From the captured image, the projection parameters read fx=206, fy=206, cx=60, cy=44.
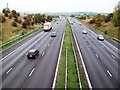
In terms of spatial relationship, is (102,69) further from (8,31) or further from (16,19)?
(16,19)

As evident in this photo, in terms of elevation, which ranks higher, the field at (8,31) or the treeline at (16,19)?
the treeline at (16,19)

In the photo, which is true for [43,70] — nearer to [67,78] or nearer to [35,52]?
[67,78]

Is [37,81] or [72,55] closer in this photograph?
[37,81]

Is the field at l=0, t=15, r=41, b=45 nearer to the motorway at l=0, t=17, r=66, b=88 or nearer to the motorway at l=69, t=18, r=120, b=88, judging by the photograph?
the motorway at l=0, t=17, r=66, b=88

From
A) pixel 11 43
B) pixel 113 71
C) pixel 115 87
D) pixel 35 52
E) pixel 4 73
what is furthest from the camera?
pixel 11 43

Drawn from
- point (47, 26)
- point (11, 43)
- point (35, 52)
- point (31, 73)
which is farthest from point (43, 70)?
point (47, 26)

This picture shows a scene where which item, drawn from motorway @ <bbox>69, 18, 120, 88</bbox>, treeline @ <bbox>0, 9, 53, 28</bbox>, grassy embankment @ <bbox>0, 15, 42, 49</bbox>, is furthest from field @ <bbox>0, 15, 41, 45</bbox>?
motorway @ <bbox>69, 18, 120, 88</bbox>

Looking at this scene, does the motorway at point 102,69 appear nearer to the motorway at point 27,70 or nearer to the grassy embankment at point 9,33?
the motorway at point 27,70

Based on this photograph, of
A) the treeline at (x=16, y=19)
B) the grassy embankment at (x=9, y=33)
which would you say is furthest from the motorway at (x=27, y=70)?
the treeline at (x=16, y=19)

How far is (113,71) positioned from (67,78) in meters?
7.09

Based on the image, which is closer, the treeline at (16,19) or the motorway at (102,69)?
the motorway at (102,69)

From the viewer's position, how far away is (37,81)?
22656 mm

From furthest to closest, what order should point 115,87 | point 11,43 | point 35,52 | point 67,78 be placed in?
1. point 11,43
2. point 35,52
3. point 67,78
4. point 115,87

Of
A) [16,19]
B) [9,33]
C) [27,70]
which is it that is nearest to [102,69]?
[27,70]
